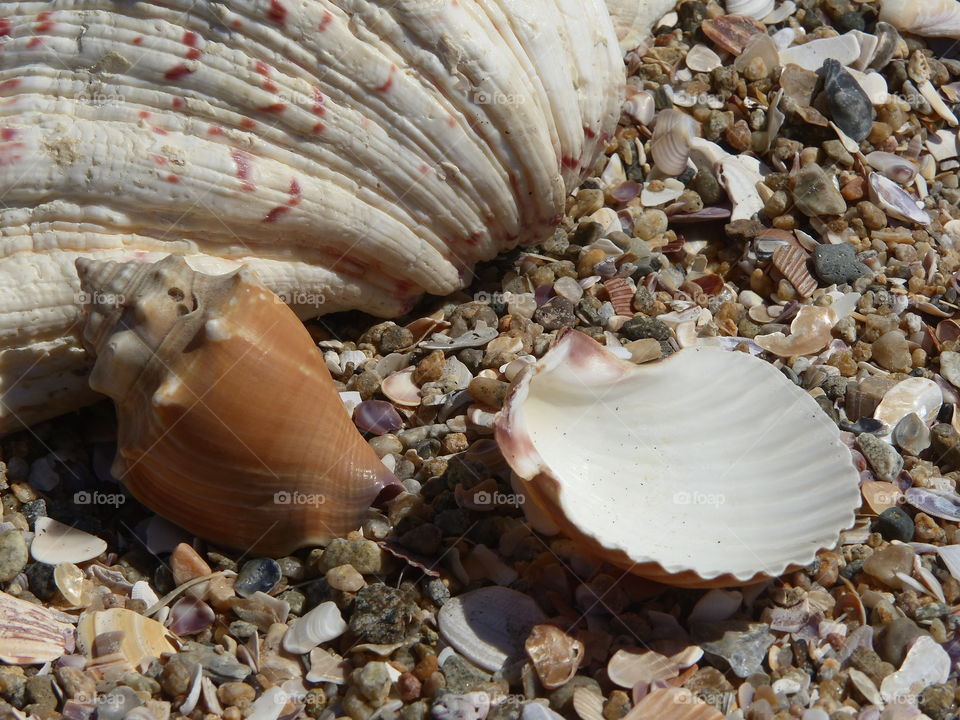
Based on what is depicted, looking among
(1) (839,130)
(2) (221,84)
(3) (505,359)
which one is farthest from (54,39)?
(1) (839,130)

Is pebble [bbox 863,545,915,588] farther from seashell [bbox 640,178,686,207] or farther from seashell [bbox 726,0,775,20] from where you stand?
seashell [bbox 726,0,775,20]

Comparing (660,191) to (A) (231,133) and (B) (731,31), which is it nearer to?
(B) (731,31)

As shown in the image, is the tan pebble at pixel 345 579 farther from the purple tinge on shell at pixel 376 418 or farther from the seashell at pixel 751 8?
→ the seashell at pixel 751 8

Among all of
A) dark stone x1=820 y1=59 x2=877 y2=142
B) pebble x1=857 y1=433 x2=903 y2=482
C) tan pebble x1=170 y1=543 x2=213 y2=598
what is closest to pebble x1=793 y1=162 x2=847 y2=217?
dark stone x1=820 y1=59 x2=877 y2=142

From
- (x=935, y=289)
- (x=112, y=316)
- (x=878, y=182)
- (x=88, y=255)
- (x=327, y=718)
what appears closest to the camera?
(x=327, y=718)

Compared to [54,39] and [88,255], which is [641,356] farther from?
[54,39]

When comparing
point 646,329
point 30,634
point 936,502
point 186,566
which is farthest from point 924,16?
point 30,634
